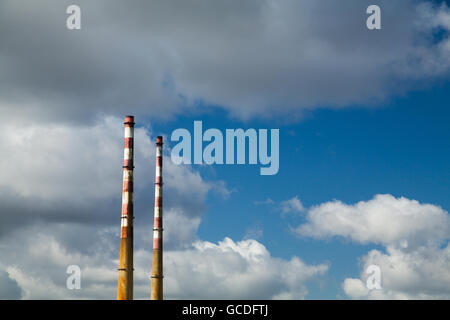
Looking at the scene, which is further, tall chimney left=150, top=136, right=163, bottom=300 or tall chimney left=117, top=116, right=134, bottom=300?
tall chimney left=150, top=136, right=163, bottom=300

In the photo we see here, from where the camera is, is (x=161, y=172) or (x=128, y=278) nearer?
(x=128, y=278)

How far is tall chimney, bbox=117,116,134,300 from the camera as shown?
103 ft

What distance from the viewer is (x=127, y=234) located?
3173cm

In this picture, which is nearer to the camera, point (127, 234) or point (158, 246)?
point (127, 234)

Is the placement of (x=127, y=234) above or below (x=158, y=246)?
above

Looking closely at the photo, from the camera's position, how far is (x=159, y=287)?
37.2 metres

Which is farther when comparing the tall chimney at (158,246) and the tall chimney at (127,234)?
the tall chimney at (158,246)

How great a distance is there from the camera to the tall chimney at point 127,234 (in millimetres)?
31531
